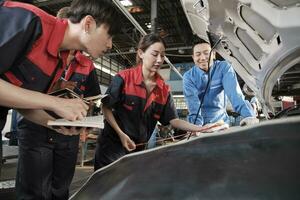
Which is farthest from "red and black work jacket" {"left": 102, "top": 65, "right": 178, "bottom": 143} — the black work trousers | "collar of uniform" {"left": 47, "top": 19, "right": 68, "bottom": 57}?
"collar of uniform" {"left": 47, "top": 19, "right": 68, "bottom": 57}

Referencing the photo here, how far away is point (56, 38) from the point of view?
108 centimetres

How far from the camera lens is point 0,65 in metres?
0.89

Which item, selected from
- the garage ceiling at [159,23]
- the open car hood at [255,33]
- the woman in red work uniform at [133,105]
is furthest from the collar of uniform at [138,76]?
the garage ceiling at [159,23]

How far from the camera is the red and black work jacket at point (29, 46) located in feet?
2.89

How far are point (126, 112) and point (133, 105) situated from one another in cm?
6

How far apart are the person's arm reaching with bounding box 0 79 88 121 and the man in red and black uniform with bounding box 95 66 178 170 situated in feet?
2.23

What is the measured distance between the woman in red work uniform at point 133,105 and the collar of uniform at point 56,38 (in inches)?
26.1

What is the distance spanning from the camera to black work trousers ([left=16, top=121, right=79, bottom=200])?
1562 millimetres

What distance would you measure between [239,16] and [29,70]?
34.5 inches

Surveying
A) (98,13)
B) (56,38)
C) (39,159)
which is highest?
(98,13)

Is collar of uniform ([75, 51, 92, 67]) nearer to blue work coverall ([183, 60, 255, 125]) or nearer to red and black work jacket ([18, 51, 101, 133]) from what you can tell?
red and black work jacket ([18, 51, 101, 133])

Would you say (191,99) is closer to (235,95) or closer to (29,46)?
(235,95)

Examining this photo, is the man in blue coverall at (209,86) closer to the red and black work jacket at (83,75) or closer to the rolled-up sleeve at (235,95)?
the rolled-up sleeve at (235,95)

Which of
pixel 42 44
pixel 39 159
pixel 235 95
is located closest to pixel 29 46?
pixel 42 44
